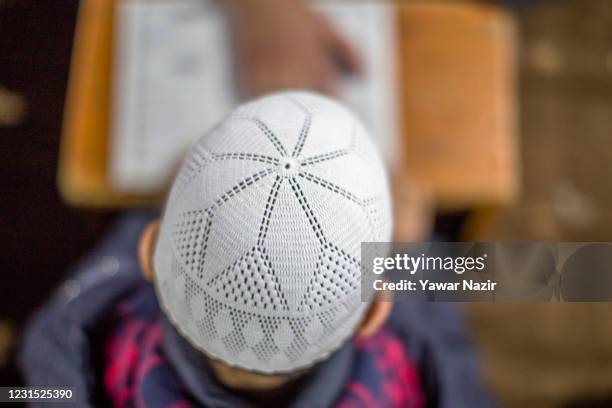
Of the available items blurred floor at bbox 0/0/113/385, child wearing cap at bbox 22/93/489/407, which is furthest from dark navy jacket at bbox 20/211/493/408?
blurred floor at bbox 0/0/113/385

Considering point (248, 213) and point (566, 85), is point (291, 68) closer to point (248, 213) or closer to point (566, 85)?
point (248, 213)

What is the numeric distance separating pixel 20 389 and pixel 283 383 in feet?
1.03

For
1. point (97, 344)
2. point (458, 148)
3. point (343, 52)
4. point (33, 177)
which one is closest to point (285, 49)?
point (343, 52)

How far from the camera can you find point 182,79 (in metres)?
0.80

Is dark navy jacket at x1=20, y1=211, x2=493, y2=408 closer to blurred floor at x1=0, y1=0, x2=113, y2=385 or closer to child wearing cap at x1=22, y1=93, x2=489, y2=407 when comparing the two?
child wearing cap at x1=22, y1=93, x2=489, y2=407

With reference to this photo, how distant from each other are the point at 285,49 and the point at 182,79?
0.49ft

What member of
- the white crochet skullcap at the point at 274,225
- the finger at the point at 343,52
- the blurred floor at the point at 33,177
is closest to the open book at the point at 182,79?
the finger at the point at 343,52

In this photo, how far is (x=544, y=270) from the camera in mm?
521

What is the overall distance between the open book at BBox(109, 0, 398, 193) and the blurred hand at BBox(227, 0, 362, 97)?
2 centimetres

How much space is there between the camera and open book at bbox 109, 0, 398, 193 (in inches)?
30.5

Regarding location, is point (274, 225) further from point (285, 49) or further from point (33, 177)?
point (33, 177)

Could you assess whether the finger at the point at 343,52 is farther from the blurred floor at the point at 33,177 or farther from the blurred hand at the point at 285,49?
the blurred floor at the point at 33,177

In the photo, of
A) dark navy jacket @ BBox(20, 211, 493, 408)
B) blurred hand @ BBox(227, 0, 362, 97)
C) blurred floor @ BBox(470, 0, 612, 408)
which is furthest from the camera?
blurred floor @ BBox(470, 0, 612, 408)

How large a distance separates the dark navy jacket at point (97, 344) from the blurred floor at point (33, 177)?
1.31 ft
